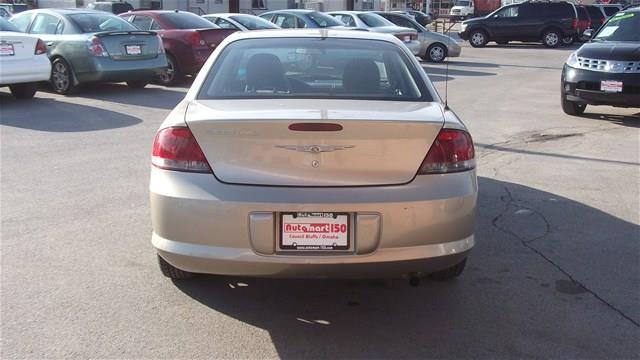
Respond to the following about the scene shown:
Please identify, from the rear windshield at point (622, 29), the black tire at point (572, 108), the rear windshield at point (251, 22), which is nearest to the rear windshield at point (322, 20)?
the rear windshield at point (251, 22)

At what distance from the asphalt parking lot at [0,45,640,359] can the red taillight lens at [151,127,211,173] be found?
34.8 inches

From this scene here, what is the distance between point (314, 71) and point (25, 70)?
314 inches

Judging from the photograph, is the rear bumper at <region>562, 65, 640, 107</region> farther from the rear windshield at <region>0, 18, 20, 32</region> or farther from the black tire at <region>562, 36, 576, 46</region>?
the black tire at <region>562, 36, 576, 46</region>

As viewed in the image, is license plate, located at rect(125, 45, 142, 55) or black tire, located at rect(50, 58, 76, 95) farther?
license plate, located at rect(125, 45, 142, 55)

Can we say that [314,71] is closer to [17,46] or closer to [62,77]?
[17,46]

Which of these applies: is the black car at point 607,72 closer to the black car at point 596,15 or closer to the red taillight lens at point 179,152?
the red taillight lens at point 179,152

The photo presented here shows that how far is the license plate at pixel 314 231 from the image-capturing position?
3.28 metres

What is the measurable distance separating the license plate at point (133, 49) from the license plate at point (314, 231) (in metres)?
9.78

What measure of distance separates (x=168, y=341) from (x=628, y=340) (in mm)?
2408

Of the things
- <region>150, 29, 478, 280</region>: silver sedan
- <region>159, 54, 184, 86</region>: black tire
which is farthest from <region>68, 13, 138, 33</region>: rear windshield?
<region>150, 29, 478, 280</region>: silver sedan

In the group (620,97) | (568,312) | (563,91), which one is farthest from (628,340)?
(563,91)

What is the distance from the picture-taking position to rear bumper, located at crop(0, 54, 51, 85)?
1056 centimetres

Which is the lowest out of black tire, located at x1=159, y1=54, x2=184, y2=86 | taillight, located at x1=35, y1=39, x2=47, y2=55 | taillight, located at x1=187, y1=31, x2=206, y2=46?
black tire, located at x1=159, y1=54, x2=184, y2=86

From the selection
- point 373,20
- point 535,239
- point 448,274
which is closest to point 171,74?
point 373,20
